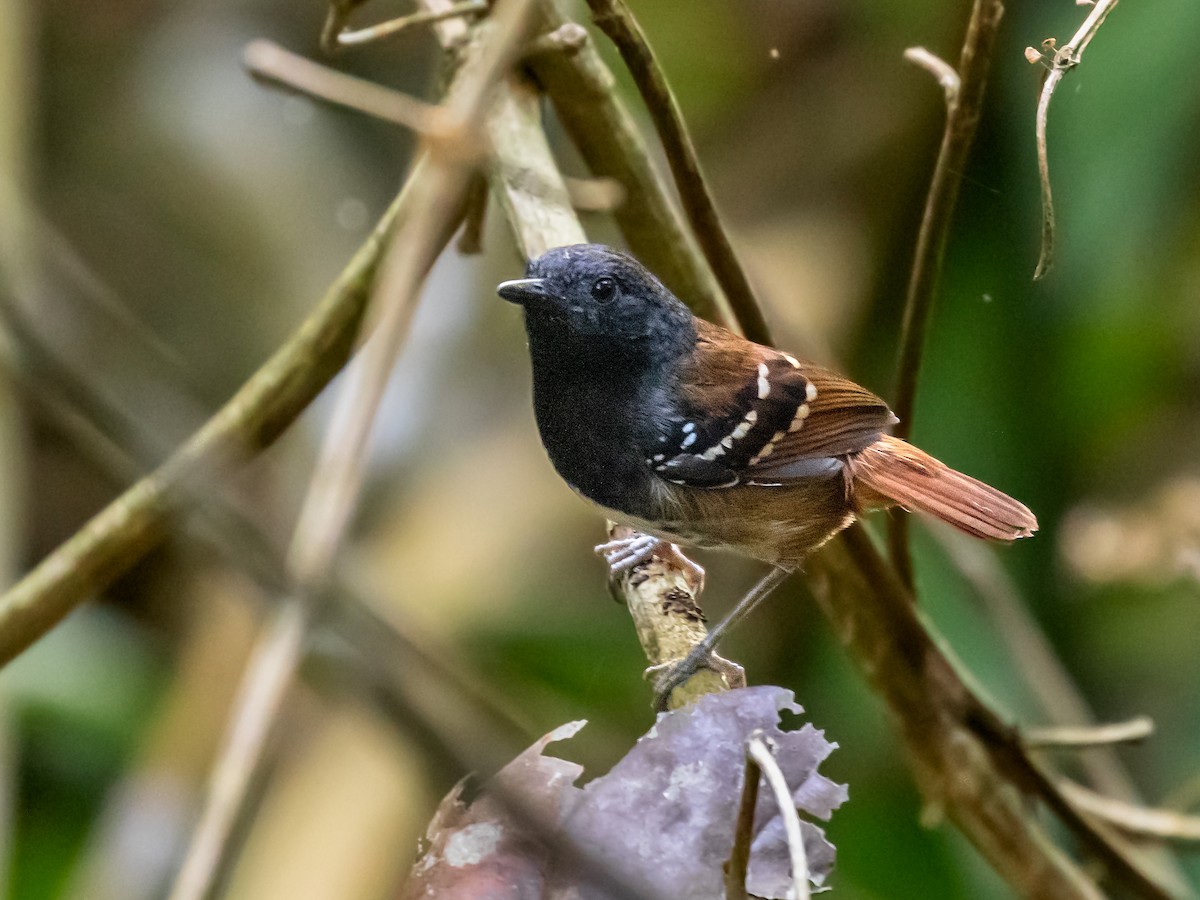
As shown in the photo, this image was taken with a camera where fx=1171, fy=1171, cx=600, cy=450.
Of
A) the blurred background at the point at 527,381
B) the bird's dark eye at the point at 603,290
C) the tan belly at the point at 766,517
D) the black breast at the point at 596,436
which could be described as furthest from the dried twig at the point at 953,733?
the bird's dark eye at the point at 603,290

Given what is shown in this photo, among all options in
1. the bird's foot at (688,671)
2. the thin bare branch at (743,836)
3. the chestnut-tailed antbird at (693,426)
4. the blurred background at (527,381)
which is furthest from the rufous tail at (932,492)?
the thin bare branch at (743,836)

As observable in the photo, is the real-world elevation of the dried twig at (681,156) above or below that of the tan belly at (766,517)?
above

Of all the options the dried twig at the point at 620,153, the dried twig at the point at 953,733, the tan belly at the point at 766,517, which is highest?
the dried twig at the point at 620,153

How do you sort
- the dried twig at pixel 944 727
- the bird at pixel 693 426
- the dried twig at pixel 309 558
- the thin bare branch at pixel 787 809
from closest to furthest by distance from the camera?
1. the dried twig at pixel 309 558
2. the thin bare branch at pixel 787 809
3. the bird at pixel 693 426
4. the dried twig at pixel 944 727

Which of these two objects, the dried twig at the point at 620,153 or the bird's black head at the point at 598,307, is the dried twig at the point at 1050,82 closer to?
the bird's black head at the point at 598,307

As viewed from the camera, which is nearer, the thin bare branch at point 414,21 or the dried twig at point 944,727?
the thin bare branch at point 414,21

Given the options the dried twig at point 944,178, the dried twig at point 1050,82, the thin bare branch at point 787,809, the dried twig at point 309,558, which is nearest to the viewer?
the dried twig at point 309,558

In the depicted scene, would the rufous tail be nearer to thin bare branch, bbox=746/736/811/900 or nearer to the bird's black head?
the bird's black head
